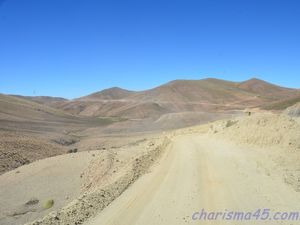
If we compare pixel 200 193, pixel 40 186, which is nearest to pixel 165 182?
pixel 200 193

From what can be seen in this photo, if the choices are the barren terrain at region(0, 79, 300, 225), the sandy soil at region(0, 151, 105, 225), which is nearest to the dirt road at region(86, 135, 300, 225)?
the barren terrain at region(0, 79, 300, 225)

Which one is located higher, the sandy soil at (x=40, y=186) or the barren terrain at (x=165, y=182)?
the barren terrain at (x=165, y=182)

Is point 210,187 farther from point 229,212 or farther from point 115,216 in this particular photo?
point 115,216

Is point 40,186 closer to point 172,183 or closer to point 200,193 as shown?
point 172,183

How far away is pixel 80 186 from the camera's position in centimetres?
2442

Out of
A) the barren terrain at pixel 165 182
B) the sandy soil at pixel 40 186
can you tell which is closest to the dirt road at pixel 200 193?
the barren terrain at pixel 165 182

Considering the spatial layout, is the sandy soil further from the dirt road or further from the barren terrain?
the dirt road

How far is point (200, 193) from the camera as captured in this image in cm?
1200

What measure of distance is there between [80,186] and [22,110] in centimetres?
8762

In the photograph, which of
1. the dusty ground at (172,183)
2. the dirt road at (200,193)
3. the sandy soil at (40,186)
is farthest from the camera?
the sandy soil at (40,186)

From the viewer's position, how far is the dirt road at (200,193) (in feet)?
33.1

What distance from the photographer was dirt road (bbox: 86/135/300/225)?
10.1 m

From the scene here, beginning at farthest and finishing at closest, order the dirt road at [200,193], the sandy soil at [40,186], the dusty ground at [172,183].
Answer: the sandy soil at [40,186], the dusty ground at [172,183], the dirt road at [200,193]

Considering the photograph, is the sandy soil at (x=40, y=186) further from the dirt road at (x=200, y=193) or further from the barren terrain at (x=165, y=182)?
the dirt road at (x=200, y=193)
